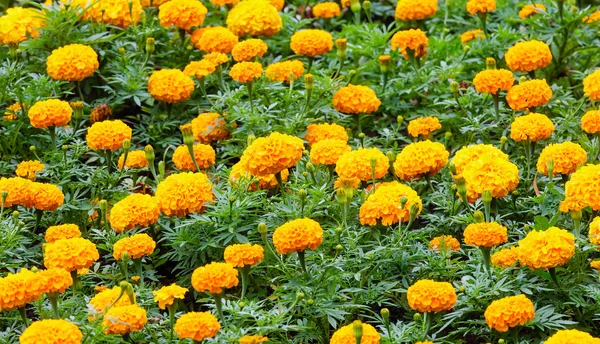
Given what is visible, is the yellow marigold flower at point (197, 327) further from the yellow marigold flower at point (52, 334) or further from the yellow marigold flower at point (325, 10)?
the yellow marigold flower at point (325, 10)

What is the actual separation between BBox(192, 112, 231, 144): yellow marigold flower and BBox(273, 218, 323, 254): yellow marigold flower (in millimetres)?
1305

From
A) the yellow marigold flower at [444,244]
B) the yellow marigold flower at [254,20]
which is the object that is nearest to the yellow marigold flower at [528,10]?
the yellow marigold flower at [254,20]

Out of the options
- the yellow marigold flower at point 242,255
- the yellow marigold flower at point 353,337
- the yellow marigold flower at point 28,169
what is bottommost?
the yellow marigold flower at point 28,169

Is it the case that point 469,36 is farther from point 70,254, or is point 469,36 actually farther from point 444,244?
point 70,254

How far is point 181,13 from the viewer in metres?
5.22

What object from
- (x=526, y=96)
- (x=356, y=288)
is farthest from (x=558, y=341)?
(x=526, y=96)

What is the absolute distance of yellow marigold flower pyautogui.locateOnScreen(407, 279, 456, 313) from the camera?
129 inches

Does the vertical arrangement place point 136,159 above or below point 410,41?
below

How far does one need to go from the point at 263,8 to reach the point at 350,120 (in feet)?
2.58

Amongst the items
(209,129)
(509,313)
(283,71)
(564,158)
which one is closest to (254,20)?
(283,71)

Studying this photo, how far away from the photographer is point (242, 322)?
3.43m

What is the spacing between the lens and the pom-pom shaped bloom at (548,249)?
3.39 metres

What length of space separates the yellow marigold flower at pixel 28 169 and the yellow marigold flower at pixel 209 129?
29.0 inches

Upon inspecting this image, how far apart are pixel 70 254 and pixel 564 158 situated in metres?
1.91
